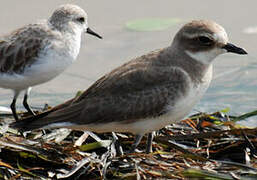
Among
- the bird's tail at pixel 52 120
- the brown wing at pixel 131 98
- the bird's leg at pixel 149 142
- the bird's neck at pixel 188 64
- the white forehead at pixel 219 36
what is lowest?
the bird's leg at pixel 149 142

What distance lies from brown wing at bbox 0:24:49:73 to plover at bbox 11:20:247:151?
172 cm

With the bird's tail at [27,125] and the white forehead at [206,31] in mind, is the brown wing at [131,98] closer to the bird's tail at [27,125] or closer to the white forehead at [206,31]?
the bird's tail at [27,125]

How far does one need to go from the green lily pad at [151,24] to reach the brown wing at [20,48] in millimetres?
4275

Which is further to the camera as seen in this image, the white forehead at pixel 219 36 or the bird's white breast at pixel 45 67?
the bird's white breast at pixel 45 67

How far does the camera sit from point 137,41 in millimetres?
12883

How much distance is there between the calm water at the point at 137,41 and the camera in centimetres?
1107

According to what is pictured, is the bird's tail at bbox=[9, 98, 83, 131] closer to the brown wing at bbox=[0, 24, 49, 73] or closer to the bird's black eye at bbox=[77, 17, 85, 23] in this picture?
the brown wing at bbox=[0, 24, 49, 73]

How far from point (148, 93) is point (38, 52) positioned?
2337 millimetres

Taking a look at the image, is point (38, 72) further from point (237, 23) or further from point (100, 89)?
point (237, 23)

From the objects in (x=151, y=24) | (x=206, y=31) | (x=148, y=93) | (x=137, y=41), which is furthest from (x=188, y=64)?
(x=151, y=24)

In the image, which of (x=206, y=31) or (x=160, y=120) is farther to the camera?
(x=206, y=31)

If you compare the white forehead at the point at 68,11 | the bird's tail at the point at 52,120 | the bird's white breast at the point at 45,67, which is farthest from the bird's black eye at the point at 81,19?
the bird's tail at the point at 52,120

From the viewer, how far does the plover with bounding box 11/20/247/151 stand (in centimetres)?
701

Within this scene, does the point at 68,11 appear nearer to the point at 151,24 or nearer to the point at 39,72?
the point at 39,72
